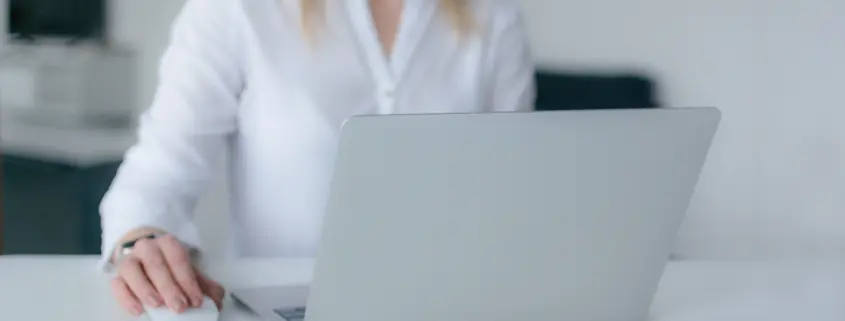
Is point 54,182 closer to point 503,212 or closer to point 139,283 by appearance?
point 139,283

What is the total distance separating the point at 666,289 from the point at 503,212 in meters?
0.38

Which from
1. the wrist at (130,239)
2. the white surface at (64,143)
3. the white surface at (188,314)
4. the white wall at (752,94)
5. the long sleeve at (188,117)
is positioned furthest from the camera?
the white surface at (64,143)

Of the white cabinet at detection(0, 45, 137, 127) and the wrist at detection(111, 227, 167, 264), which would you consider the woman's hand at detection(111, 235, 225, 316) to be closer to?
the wrist at detection(111, 227, 167, 264)

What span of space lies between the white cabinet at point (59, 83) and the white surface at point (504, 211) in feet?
8.79

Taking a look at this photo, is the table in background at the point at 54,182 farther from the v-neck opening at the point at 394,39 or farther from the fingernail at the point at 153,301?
the fingernail at the point at 153,301

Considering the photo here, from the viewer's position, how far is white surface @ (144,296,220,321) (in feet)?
2.74

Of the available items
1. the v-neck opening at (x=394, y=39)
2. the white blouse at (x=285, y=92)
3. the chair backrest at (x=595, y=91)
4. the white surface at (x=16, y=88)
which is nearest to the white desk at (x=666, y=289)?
the white blouse at (x=285, y=92)

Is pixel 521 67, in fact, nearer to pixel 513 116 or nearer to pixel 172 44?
pixel 172 44

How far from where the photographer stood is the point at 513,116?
2.37ft

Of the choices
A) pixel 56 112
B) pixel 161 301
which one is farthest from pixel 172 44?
pixel 56 112

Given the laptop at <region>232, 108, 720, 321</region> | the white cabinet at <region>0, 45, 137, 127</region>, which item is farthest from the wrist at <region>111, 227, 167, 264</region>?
the white cabinet at <region>0, 45, 137, 127</region>

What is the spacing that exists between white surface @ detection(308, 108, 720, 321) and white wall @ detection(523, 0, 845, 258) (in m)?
2.02

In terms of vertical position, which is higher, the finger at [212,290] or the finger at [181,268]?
the finger at [181,268]

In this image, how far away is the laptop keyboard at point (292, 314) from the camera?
852mm
